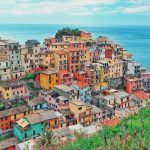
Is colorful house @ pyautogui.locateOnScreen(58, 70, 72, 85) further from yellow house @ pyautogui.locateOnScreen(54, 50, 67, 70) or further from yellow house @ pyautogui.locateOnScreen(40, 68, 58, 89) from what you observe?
yellow house @ pyautogui.locateOnScreen(54, 50, 67, 70)

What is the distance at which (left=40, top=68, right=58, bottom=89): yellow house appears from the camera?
5012 centimetres

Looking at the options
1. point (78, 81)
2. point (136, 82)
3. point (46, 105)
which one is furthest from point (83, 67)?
point (46, 105)

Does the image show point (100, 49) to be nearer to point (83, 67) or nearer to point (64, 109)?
point (83, 67)

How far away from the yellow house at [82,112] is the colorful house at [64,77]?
756cm

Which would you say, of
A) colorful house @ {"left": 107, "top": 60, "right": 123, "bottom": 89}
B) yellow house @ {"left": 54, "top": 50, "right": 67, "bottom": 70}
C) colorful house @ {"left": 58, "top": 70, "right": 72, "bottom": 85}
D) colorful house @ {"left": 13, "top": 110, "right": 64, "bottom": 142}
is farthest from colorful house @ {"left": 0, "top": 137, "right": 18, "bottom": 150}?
colorful house @ {"left": 107, "top": 60, "right": 123, "bottom": 89}

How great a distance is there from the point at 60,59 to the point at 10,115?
17.3 metres

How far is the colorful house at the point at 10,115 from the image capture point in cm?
4012

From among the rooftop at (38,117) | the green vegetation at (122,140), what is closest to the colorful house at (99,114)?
the rooftop at (38,117)

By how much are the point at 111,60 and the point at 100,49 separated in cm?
362

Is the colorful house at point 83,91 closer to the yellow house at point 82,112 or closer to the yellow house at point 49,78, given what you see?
the yellow house at point 49,78

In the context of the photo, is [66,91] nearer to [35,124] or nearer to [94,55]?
[35,124]

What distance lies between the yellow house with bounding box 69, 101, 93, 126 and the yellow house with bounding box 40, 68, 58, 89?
7.82m

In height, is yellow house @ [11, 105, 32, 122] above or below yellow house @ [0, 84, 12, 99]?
below

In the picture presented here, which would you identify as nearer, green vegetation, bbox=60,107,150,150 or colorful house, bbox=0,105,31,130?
green vegetation, bbox=60,107,150,150
